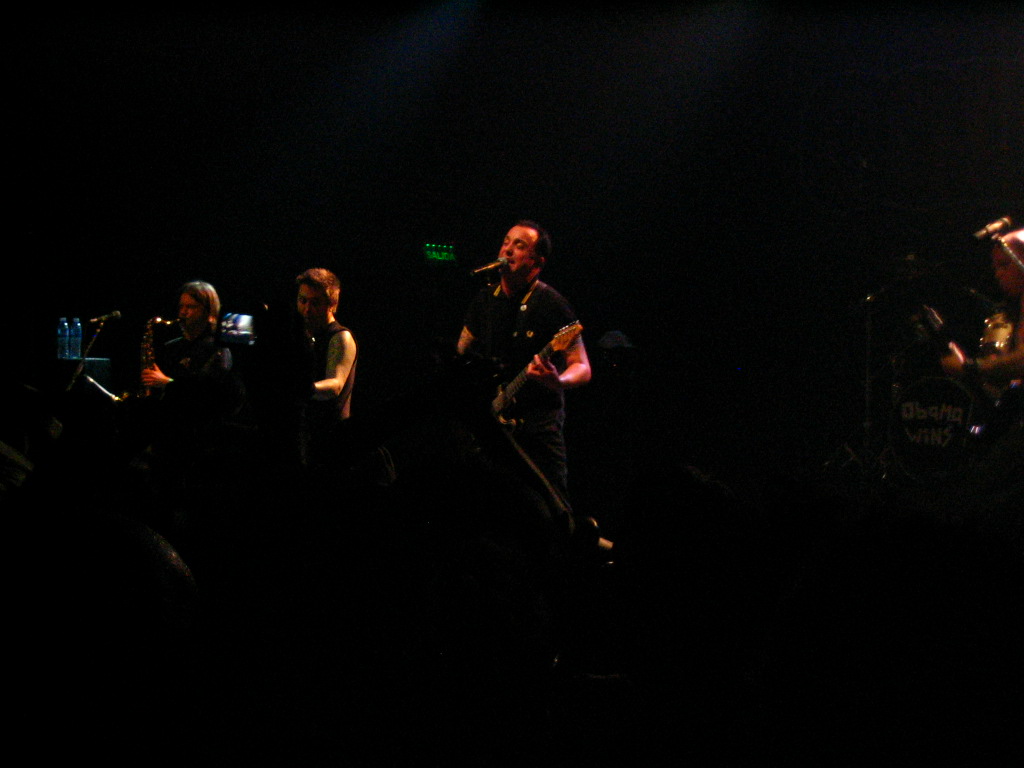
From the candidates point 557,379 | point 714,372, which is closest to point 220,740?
point 557,379

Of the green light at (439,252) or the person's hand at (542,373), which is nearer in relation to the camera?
the person's hand at (542,373)

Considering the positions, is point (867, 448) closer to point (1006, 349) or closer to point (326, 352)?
point (1006, 349)

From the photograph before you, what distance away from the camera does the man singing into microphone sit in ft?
11.5

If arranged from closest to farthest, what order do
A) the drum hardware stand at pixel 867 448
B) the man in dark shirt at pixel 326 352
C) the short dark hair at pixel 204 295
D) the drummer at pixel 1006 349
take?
the drummer at pixel 1006 349 < the man in dark shirt at pixel 326 352 < the short dark hair at pixel 204 295 < the drum hardware stand at pixel 867 448

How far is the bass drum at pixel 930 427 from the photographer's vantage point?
18.8ft

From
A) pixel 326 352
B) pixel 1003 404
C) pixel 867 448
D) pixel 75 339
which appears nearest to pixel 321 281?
pixel 326 352

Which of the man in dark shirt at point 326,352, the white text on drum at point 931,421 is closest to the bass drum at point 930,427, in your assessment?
the white text on drum at point 931,421

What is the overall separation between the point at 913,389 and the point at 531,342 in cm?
379

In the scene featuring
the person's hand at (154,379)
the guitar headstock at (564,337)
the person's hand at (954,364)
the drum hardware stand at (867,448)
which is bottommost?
the drum hardware stand at (867,448)

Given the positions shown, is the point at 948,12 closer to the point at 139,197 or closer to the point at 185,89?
the point at 185,89

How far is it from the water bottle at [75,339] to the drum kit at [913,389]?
20.0 ft

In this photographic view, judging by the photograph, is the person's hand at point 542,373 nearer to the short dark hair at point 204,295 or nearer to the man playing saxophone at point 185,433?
the man playing saxophone at point 185,433

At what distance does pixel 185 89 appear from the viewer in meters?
5.74

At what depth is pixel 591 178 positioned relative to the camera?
6133 mm
